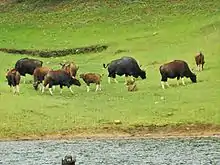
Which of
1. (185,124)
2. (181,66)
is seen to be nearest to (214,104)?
(185,124)

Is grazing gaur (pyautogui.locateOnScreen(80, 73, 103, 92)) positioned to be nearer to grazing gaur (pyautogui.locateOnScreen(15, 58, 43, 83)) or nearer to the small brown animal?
the small brown animal

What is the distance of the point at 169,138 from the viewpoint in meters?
36.3

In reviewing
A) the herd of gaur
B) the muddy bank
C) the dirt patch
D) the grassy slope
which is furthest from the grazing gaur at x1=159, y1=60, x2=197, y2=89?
the muddy bank

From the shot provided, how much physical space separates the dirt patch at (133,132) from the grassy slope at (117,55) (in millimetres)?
363

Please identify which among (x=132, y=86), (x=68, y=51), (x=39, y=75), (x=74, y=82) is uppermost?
(x=68, y=51)

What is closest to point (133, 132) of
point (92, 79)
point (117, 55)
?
point (92, 79)

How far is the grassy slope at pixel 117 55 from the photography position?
128 feet

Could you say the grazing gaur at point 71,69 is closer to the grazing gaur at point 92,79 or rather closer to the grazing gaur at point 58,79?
the grazing gaur at point 92,79

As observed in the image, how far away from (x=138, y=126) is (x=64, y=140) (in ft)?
12.3

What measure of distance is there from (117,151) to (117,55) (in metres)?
26.7

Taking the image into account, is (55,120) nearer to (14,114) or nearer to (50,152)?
(14,114)

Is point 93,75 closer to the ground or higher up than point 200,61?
closer to the ground

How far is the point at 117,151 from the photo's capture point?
31.9 meters

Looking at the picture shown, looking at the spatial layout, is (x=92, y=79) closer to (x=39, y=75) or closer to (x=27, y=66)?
(x=39, y=75)
